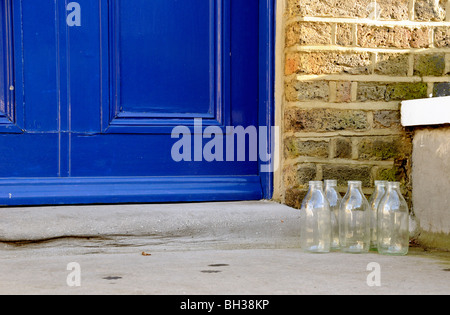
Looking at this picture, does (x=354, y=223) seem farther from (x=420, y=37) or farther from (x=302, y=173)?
(x=420, y=37)

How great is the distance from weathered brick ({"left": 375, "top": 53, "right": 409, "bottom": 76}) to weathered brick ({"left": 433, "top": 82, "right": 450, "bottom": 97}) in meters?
0.17

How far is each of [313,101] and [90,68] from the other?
1.05 meters

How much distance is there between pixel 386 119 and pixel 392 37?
39cm

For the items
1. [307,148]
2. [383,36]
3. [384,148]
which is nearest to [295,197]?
[307,148]

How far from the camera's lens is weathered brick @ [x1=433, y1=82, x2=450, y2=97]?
118 inches

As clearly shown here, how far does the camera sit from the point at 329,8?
288cm

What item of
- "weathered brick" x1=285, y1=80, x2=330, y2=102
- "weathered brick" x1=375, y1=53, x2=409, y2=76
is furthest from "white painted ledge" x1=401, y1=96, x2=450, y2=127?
"weathered brick" x1=285, y1=80, x2=330, y2=102

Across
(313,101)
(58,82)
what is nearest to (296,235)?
(313,101)

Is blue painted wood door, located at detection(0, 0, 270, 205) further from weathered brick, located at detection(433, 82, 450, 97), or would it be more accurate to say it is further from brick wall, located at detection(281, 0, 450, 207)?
weathered brick, located at detection(433, 82, 450, 97)

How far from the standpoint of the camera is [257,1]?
9.96 feet

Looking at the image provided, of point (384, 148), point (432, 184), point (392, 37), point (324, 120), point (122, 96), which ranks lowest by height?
point (432, 184)

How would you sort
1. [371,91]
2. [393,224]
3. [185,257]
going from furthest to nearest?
[371,91], [393,224], [185,257]

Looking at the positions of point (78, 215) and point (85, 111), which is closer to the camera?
point (78, 215)
